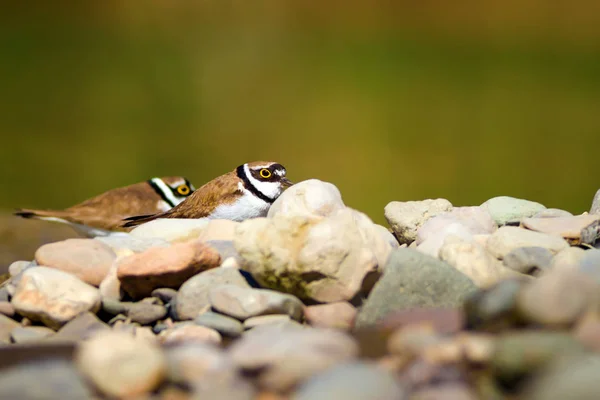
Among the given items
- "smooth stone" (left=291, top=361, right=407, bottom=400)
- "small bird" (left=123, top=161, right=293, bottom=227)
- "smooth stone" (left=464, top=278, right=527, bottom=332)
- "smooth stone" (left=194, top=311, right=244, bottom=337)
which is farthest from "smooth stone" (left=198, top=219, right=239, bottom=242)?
"smooth stone" (left=291, top=361, right=407, bottom=400)

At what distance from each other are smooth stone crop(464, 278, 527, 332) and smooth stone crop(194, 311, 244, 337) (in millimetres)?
628

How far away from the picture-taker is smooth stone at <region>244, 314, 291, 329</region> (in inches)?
67.0

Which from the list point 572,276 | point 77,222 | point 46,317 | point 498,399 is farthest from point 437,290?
point 77,222

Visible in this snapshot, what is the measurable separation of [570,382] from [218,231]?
1570 millimetres

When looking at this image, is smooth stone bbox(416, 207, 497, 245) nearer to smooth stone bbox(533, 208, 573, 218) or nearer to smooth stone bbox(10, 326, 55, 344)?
smooth stone bbox(533, 208, 573, 218)

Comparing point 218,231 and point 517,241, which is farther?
point 218,231

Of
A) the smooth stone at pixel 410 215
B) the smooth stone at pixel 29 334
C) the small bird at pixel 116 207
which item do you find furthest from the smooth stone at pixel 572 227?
the small bird at pixel 116 207

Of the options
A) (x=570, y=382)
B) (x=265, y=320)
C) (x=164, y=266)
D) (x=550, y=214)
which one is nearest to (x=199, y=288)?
(x=164, y=266)

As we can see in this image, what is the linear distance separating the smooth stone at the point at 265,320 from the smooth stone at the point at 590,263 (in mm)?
728

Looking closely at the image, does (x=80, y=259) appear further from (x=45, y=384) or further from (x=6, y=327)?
(x=45, y=384)

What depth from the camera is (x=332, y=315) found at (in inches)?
69.1

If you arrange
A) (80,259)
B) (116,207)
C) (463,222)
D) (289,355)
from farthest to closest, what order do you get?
(116,207) < (463,222) < (80,259) < (289,355)

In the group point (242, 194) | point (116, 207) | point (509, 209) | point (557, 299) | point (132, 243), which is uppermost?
point (557, 299)

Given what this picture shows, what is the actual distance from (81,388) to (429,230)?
1386 mm
